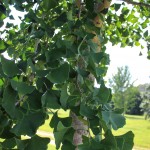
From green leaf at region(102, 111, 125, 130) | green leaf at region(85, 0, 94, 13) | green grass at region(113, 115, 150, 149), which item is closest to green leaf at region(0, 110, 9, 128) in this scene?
green leaf at region(102, 111, 125, 130)

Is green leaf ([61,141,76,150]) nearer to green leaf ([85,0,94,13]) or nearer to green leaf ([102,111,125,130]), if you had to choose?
green leaf ([102,111,125,130])

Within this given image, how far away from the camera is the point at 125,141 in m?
0.78

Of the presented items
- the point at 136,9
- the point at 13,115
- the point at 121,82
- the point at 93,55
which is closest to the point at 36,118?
the point at 13,115

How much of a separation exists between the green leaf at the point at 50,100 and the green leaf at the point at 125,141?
0.17m

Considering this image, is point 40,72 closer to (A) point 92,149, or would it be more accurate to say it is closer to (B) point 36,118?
(B) point 36,118

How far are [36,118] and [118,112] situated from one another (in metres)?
0.23

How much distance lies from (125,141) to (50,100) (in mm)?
218

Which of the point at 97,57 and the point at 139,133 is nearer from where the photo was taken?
the point at 97,57

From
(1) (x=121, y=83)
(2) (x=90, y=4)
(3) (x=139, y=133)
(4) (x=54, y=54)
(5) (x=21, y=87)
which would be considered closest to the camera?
(5) (x=21, y=87)

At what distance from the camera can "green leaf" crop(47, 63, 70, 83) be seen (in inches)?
29.5

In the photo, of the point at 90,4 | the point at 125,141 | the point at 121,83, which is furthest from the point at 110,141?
the point at 121,83

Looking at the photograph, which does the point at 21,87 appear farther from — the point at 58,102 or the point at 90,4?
the point at 90,4

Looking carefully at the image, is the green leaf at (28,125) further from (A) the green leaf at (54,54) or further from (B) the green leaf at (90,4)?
(B) the green leaf at (90,4)

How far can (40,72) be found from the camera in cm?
75
